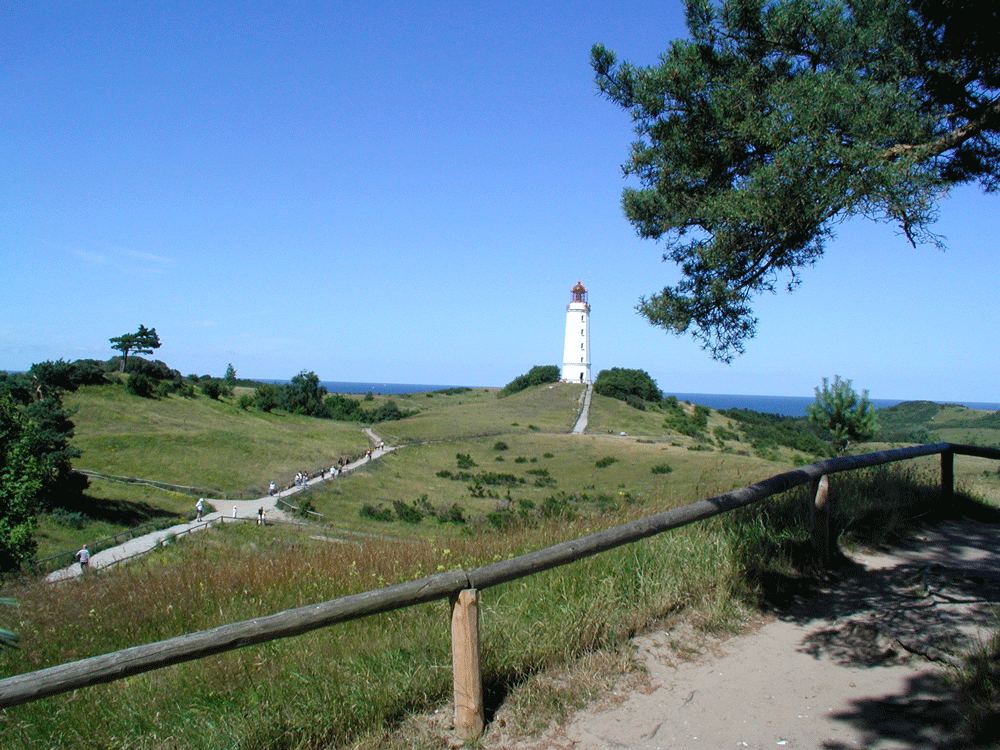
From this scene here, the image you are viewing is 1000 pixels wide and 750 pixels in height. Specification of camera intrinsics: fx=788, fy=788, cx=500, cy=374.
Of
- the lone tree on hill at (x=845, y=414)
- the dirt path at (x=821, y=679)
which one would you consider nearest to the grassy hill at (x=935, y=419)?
the lone tree on hill at (x=845, y=414)

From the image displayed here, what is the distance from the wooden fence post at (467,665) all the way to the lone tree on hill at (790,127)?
3478mm

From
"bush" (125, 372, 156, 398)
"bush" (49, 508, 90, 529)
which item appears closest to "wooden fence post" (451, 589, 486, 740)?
"bush" (49, 508, 90, 529)

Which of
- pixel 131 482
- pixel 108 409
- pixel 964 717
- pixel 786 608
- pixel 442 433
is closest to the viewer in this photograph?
pixel 964 717

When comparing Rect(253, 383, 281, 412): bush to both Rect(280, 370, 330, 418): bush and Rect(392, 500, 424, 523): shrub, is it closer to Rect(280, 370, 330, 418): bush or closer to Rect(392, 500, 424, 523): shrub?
Rect(280, 370, 330, 418): bush

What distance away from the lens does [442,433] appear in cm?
8688

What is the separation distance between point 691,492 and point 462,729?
565cm

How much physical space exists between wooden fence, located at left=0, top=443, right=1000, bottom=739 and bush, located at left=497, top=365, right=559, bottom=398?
126076 mm

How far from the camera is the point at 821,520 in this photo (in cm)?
679

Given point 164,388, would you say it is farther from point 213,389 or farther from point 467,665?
point 467,665

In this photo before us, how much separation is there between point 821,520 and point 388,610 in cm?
446

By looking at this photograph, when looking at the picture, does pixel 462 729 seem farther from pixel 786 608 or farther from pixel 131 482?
pixel 131 482

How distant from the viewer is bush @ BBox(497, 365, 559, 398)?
436ft

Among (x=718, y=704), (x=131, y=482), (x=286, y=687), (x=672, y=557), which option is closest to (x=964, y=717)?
(x=718, y=704)

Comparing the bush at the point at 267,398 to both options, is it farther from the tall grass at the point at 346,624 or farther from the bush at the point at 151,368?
the tall grass at the point at 346,624
